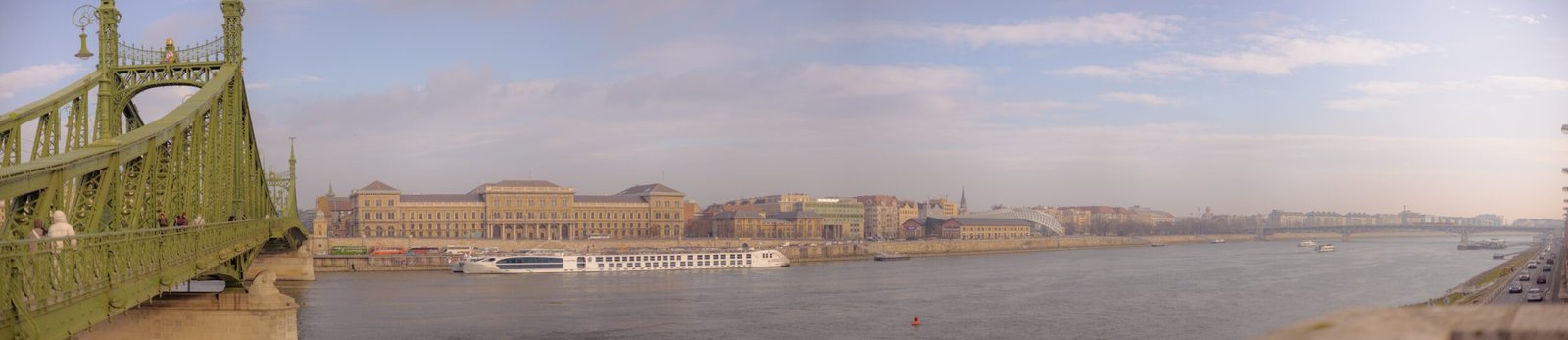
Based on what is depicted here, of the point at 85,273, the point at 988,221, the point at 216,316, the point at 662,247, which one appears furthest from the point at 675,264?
the point at 988,221

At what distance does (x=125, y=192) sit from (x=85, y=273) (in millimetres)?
4535

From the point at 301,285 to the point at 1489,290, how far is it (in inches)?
1407

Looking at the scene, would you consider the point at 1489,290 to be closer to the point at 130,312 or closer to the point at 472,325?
the point at 472,325

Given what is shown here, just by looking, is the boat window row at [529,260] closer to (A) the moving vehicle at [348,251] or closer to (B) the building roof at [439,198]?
(A) the moving vehicle at [348,251]

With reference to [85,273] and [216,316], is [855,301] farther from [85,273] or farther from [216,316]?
A: [85,273]

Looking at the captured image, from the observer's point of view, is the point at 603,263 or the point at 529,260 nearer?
the point at 529,260

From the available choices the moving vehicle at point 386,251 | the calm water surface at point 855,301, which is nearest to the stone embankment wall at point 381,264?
the calm water surface at point 855,301

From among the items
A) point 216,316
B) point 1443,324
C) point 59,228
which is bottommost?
point 216,316

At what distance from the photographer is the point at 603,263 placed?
53625 millimetres

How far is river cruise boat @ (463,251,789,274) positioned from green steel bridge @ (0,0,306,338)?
27171 millimetres

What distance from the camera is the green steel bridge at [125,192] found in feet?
30.7

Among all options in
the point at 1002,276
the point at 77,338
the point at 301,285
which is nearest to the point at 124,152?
the point at 77,338

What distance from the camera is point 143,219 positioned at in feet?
49.5

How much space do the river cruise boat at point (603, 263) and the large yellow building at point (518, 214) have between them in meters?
31.6
